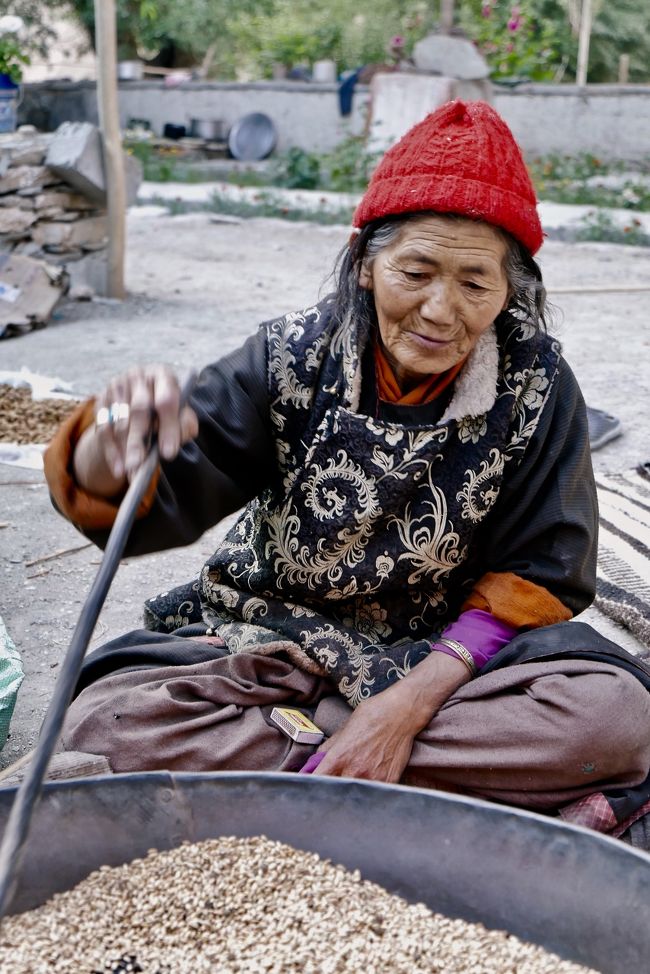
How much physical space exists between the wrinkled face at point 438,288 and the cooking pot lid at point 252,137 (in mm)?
14054

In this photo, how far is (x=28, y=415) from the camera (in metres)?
4.78

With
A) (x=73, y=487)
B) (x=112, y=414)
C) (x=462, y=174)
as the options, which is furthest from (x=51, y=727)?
(x=462, y=174)

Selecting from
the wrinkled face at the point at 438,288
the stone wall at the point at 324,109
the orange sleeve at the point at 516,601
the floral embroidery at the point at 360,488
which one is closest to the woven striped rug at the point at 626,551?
the orange sleeve at the point at 516,601

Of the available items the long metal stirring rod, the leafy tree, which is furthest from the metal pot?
the long metal stirring rod

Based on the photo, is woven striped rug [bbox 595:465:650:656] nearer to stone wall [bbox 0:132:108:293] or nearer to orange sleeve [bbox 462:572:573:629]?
orange sleeve [bbox 462:572:573:629]

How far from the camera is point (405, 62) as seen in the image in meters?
13.1

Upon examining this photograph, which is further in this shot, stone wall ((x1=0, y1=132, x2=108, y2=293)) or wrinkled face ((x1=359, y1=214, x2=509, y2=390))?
stone wall ((x1=0, y1=132, x2=108, y2=293))

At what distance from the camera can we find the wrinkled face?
5.88ft

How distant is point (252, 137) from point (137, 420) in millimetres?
14939

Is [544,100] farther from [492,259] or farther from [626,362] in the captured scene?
[492,259]

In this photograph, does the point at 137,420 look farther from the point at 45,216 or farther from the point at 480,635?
the point at 45,216

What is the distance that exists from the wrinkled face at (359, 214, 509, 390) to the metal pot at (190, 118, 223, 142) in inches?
589

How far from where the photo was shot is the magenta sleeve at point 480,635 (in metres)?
1.96

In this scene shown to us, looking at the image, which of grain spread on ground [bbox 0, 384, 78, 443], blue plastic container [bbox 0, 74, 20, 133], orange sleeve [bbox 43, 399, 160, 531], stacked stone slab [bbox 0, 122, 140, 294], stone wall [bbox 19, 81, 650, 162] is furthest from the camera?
stone wall [bbox 19, 81, 650, 162]
